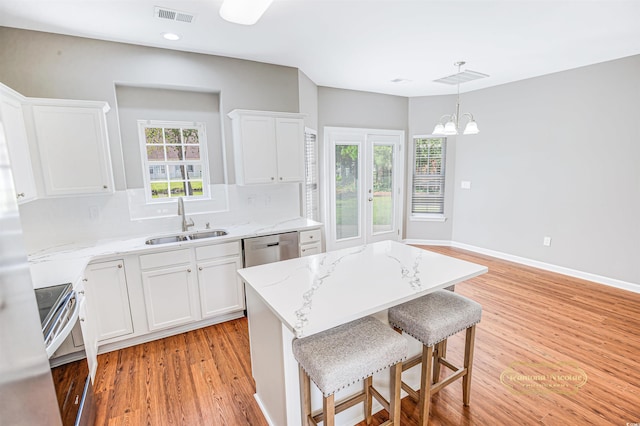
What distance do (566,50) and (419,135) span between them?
2.47 meters

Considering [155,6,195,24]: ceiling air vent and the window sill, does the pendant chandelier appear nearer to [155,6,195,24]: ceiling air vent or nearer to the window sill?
the window sill

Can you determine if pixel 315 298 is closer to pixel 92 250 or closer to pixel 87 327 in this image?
pixel 87 327

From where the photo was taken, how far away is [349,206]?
17.3ft

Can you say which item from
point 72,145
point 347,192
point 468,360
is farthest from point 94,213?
point 347,192

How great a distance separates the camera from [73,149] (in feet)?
8.52

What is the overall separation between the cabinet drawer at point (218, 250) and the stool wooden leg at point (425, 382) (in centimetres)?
195

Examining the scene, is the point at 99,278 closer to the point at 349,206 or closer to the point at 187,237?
the point at 187,237

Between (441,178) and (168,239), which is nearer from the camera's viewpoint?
(168,239)

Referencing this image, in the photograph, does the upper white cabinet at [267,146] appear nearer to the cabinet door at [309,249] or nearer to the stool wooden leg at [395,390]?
the cabinet door at [309,249]

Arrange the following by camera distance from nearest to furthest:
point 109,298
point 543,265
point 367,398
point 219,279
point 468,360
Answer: point 367,398 < point 468,360 < point 109,298 < point 219,279 < point 543,265

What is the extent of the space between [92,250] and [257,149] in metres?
1.78

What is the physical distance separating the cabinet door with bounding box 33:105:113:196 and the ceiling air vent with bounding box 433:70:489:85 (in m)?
4.17

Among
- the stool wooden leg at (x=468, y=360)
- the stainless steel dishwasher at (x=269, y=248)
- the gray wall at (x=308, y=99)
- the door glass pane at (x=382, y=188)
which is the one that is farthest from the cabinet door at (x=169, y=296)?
the door glass pane at (x=382, y=188)

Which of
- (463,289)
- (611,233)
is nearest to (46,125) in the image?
(463,289)
